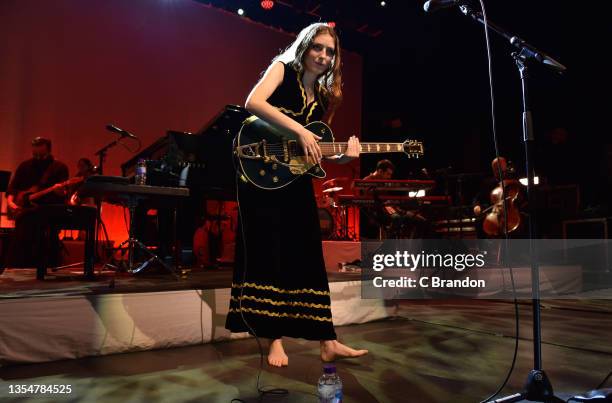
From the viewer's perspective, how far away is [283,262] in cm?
226

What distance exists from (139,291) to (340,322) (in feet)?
5.25

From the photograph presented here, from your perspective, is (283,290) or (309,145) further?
(283,290)

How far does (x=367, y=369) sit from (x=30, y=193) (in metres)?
4.69

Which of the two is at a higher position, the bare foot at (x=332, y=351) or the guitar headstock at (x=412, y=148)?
the guitar headstock at (x=412, y=148)

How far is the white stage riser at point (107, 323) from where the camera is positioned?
7.79ft

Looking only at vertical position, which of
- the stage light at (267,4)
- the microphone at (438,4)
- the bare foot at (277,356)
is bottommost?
the bare foot at (277,356)

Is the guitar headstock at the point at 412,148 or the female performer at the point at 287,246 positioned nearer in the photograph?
the female performer at the point at 287,246

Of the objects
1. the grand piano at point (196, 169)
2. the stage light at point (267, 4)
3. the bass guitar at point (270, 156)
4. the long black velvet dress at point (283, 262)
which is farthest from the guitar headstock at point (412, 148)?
the stage light at point (267, 4)

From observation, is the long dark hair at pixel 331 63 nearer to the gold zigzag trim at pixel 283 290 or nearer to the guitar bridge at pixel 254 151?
the guitar bridge at pixel 254 151

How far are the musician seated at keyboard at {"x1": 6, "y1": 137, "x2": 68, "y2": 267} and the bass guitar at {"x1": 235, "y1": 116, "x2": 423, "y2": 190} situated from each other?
4013 mm

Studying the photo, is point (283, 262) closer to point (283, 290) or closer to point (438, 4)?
point (283, 290)

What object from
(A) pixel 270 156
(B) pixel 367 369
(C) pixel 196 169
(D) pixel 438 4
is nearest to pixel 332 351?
(B) pixel 367 369

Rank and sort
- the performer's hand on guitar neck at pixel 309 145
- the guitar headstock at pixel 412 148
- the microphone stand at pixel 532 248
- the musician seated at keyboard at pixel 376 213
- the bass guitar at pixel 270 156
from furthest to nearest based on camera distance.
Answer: the musician seated at keyboard at pixel 376 213
the guitar headstock at pixel 412 148
the bass guitar at pixel 270 156
the performer's hand on guitar neck at pixel 309 145
the microphone stand at pixel 532 248

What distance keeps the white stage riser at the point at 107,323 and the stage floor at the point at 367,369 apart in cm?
8
